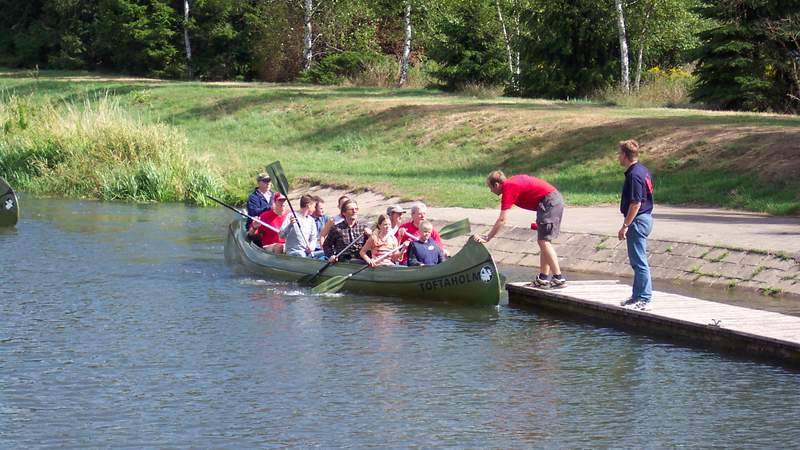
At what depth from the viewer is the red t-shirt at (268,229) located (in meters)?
19.5

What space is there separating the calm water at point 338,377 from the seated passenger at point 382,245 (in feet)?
2.06

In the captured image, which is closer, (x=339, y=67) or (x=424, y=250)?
(x=424, y=250)

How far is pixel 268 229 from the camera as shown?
19609mm

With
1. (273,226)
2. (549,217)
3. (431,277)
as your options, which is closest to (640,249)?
(549,217)

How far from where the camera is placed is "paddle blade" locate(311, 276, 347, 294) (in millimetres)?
17250

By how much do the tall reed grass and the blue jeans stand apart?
16.0 metres

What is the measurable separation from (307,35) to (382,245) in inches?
1402

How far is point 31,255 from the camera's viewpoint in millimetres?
20797

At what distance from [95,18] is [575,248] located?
1933 inches

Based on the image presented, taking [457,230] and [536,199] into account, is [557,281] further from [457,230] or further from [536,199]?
[457,230]

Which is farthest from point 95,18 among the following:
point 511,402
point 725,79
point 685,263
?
point 511,402

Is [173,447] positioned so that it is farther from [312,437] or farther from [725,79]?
[725,79]

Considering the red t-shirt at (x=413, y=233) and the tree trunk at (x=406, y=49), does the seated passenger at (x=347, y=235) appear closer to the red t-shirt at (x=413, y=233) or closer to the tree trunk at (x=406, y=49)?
the red t-shirt at (x=413, y=233)

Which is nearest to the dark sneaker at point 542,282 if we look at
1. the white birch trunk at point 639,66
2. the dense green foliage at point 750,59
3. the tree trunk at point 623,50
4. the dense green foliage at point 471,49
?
the dense green foliage at point 750,59
